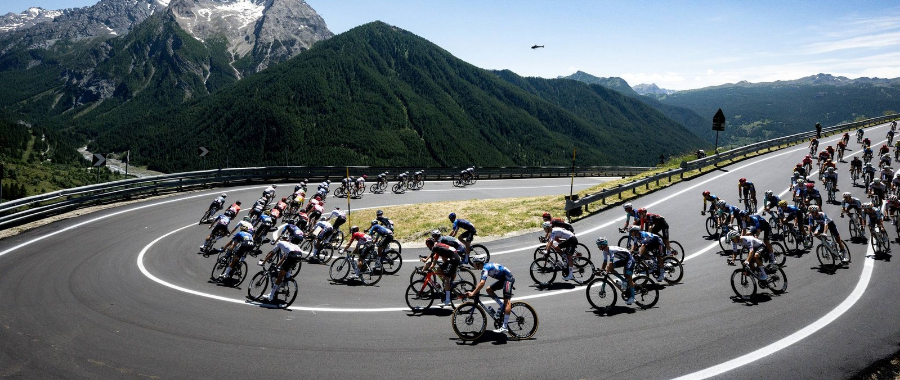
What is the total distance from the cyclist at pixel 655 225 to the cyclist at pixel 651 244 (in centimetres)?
156

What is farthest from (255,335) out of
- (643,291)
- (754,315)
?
(754,315)

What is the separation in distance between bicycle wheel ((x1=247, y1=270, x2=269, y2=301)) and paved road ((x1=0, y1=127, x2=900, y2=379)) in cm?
31

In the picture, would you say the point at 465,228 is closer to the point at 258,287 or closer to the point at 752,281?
the point at 258,287

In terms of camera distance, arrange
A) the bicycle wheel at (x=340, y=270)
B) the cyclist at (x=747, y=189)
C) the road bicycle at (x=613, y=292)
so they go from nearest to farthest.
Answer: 1. the road bicycle at (x=613, y=292)
2. the bicycle wheel at (x=340, y=270)
3. the cyclist at (x=747, y=189)

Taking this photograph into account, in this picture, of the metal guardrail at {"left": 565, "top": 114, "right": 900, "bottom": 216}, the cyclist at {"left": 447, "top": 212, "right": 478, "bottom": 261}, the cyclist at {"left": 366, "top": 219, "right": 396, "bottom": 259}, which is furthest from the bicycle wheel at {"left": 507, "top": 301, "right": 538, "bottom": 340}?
the metal guardrail at {"left": 565, "top": 114, "right": 900, "bottom": 216}

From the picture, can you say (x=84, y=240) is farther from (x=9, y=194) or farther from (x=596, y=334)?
(x=9, y=194)

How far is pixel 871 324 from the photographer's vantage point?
10.1m

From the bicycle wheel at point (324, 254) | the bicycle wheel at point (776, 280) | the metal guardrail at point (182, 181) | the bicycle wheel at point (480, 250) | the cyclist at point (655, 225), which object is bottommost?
the bicycle wheel at point (776, 280)

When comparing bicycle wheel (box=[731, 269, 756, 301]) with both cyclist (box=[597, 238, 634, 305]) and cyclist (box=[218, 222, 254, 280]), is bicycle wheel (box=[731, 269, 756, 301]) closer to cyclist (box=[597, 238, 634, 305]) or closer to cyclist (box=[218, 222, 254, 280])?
cyclist (box=[597, 238, 634, 305])

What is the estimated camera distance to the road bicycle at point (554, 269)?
1391 cm

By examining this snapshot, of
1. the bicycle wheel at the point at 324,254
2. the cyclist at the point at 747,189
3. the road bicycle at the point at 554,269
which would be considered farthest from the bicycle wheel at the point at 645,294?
the cyclist at the point at 747,189

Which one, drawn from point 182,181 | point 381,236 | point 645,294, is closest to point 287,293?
point 381,236

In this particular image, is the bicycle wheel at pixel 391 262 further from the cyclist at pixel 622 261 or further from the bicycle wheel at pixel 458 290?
the cyclist at pixel 622 261

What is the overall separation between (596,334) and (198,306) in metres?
9.61
